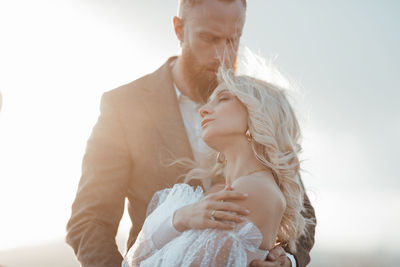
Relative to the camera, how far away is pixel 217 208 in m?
2.20

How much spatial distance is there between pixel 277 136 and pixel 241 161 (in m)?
0.31

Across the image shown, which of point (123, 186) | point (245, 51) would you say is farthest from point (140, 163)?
point (245, 51)

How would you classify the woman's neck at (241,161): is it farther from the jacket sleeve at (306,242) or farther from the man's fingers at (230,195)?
the jacket sleeve at (306,242)

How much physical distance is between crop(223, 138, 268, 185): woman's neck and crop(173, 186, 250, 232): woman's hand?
301mm

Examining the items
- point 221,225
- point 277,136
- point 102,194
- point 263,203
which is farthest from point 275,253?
point 102,194

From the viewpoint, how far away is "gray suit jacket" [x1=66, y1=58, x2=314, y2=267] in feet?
11.5

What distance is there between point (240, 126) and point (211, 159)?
85 centimetres

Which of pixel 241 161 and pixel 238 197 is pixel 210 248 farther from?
pixel 241 161

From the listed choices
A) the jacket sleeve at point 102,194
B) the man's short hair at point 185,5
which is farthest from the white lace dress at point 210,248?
the man's short hair at point 185,5

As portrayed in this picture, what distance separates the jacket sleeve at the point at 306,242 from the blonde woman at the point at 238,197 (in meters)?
0.60

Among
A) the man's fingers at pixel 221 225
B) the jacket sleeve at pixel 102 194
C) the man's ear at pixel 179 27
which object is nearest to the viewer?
the man's fingers at pixel 221 225

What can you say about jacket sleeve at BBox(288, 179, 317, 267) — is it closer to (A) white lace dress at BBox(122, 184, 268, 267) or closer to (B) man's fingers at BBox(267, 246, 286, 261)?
(B) man's fingers at BBox(267, 246, 286, 261)

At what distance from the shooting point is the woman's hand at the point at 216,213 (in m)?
2.17

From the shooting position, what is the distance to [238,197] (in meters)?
2.23
